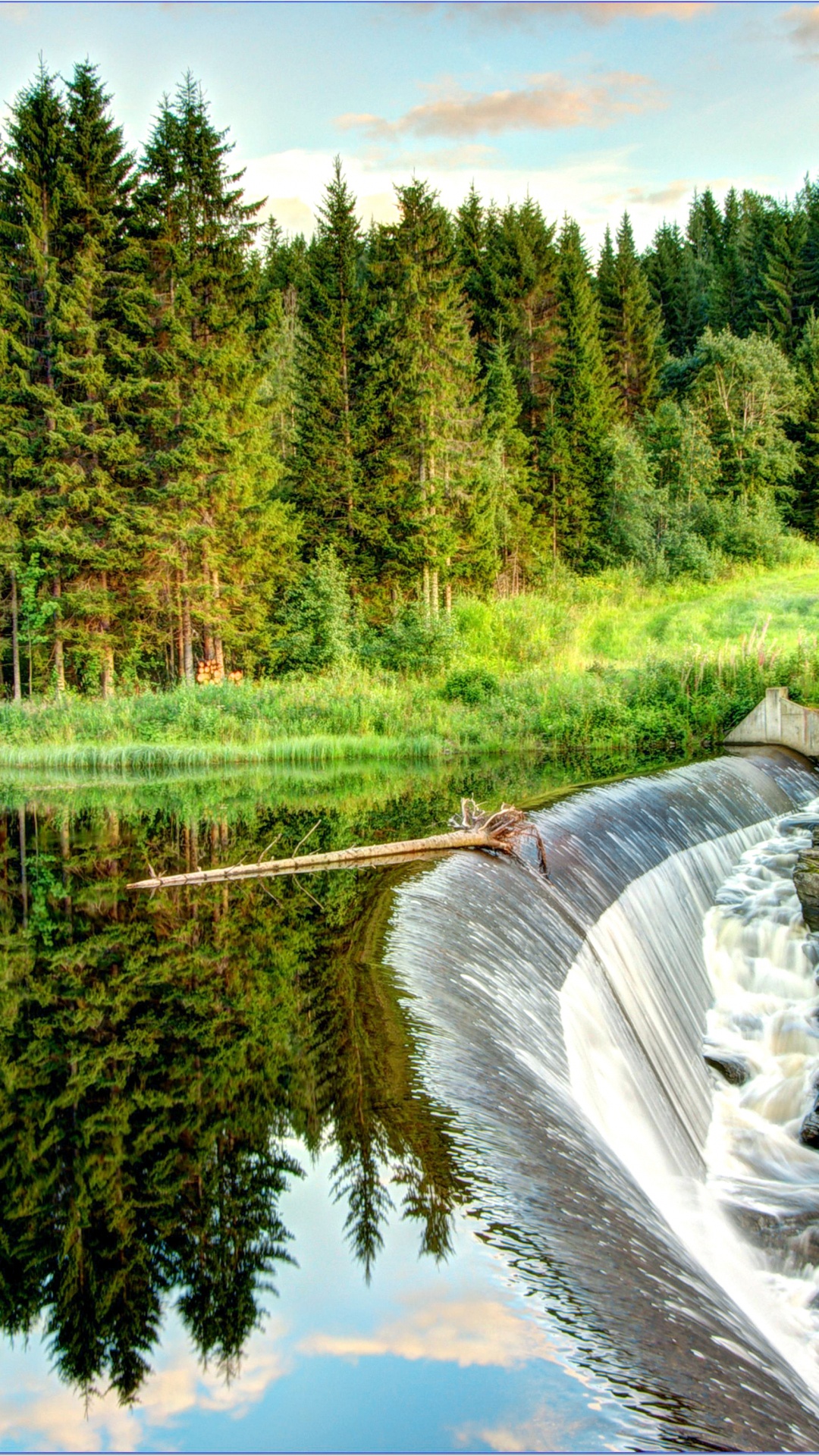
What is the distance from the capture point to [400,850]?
9.77 meters

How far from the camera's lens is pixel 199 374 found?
26578mm

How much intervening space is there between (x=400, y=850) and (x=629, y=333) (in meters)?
38.5

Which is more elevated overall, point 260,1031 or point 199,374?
point 199,374

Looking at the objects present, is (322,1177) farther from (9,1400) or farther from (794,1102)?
(794,1102)

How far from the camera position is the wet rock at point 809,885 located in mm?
9180

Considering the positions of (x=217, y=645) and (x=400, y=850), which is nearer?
(x=400, y=850)

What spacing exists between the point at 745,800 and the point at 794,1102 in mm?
5956

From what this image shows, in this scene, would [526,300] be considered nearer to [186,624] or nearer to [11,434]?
[186,624]

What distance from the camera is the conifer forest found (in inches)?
995

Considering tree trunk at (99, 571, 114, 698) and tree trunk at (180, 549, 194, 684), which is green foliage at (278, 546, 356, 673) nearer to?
tree trunk at (180, 549, 194, 684)

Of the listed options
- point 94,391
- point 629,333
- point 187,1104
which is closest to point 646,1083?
point 187,1104

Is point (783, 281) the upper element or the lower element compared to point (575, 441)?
upper

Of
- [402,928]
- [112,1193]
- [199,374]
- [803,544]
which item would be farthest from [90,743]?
[803,544]

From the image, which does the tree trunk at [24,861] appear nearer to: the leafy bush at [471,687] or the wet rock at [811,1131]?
the wet rock at [811,1131]
